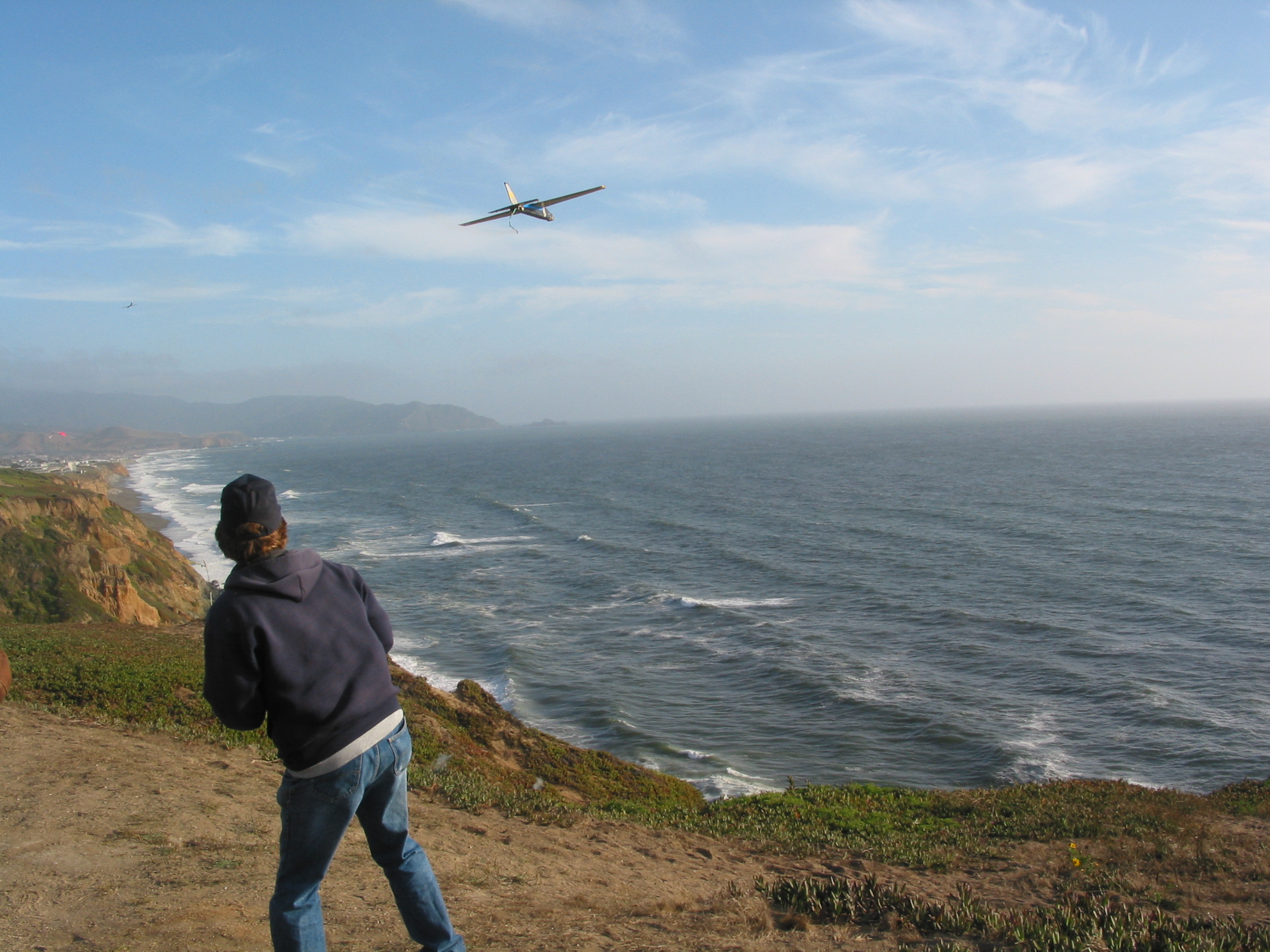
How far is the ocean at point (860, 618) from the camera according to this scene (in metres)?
22.8

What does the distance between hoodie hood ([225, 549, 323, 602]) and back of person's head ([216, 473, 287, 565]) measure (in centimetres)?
9

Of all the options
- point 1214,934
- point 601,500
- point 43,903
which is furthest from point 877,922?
point 601,500

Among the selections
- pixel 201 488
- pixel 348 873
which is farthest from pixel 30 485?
pixel 201 488

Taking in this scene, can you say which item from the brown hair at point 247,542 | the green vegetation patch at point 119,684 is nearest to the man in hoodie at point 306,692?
the brown hair at point 247,542

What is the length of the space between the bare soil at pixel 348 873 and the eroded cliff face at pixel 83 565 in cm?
2087

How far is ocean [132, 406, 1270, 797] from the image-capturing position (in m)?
22.8


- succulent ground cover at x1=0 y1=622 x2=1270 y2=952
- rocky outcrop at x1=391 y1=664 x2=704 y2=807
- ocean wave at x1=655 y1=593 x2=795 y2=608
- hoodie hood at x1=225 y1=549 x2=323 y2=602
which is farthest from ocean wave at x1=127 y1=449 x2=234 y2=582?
hoodie hood at x1=225 y1=549 x2=323 y2=602

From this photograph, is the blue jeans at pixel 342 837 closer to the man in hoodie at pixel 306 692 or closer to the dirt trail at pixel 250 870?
the man in hoodie at pixel 306 692

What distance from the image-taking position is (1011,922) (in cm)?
629

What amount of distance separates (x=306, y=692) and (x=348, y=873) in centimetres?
392

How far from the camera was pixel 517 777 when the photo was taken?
1460 cm

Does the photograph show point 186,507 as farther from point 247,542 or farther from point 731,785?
point 247,542

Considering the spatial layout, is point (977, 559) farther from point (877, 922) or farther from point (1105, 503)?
point (877, 922)

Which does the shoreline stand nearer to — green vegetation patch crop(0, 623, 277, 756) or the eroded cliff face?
the eroded cliff face
